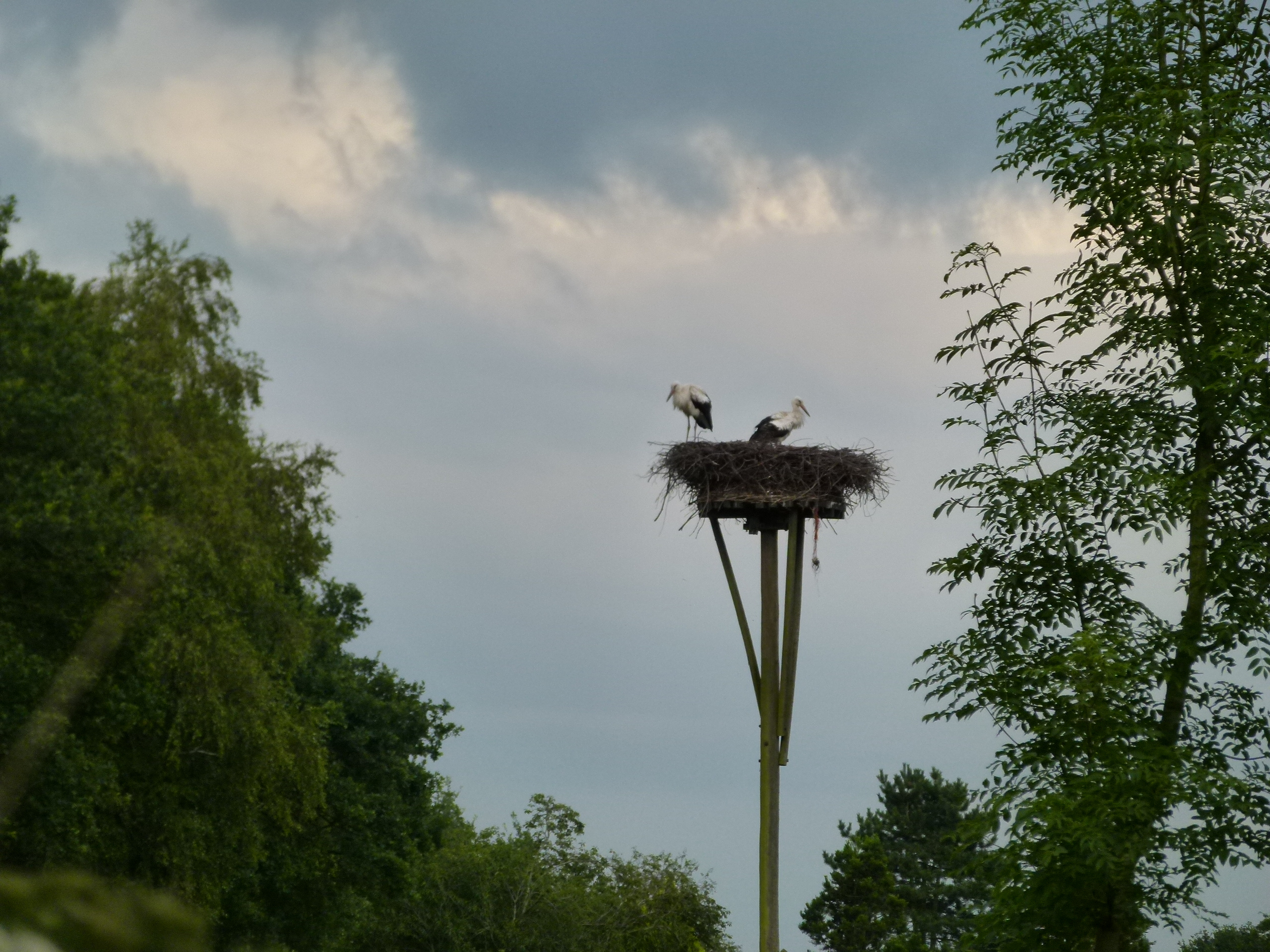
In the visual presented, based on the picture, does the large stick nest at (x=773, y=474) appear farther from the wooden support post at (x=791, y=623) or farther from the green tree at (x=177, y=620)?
the green tree at (x=177, y=620)

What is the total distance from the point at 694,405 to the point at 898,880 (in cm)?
2501

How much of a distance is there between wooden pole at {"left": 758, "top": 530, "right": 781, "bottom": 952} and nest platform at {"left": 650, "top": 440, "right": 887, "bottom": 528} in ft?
1.91

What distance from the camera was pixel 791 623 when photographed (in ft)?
57.0

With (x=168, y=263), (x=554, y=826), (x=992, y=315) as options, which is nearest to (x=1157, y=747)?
(x=992, y=315)

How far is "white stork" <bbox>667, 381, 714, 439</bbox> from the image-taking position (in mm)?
19953

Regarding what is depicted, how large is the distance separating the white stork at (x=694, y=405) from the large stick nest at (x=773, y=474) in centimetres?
268

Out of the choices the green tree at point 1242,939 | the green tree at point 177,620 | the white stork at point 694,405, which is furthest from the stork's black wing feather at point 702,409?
the green tree at point 1242,939

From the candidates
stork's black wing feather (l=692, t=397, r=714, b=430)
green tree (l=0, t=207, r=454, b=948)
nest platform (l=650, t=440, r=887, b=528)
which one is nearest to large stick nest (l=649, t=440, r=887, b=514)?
nest platform (l=650, t=440, r=887, b=528)

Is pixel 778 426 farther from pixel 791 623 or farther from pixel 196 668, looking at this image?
pixel 196 668

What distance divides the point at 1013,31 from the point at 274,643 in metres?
12.4

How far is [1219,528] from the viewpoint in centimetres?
1168

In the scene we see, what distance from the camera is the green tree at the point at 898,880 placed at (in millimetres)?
37125

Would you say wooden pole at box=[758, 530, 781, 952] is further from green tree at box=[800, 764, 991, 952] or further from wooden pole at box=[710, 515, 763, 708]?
green tree at box=[800, 764, 991, 952]

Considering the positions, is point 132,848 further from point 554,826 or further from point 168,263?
point 554,826
